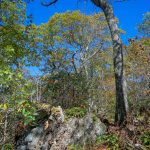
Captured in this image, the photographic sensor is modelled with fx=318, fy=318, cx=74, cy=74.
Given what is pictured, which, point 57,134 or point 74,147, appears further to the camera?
point 74,147

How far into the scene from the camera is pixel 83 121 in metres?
10.3

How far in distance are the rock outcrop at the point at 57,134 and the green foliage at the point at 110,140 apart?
202mm

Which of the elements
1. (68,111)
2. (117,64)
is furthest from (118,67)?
(68,111)

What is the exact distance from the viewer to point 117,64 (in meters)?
11.5

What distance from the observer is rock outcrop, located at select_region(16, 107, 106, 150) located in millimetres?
9398

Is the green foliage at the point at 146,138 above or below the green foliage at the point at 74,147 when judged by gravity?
above

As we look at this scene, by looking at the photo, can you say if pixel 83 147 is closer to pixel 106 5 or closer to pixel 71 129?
pixel 71 129

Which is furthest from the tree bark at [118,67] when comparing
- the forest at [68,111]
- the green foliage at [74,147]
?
the green foliage at [74,147]

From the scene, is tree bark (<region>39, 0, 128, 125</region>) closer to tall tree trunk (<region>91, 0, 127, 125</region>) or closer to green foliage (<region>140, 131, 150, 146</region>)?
tall tree trunk (<region>91, 0, 127, 125</region>)

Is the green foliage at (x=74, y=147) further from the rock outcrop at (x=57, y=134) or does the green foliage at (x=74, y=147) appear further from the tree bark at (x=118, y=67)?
the tree bark at (x=118, y=67)

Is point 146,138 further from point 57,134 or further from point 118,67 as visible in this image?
point 118,67

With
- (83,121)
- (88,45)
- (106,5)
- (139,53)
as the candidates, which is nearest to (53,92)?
(83,121)

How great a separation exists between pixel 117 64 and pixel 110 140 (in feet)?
9.58

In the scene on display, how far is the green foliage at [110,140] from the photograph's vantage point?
9.55 meters
